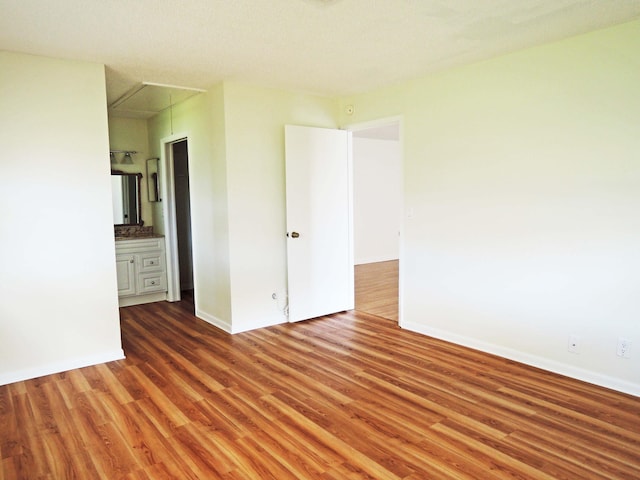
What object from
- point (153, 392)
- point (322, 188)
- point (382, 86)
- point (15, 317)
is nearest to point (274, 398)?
point (153, 392)

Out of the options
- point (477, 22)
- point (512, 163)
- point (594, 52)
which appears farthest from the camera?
point (512, 163)

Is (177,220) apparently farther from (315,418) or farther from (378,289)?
(315,418)

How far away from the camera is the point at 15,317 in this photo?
129 inches

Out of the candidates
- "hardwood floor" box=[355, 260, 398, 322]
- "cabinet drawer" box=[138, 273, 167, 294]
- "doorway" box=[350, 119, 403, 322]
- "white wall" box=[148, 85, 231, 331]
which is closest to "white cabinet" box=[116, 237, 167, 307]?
"cabinet drawer" box=[138, 273, 167, 294]

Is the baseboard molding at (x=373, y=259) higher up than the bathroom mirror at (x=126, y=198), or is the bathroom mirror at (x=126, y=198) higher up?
the bathroom mirror at (x=126, y=198)

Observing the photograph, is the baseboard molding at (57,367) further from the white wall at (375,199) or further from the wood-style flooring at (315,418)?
the white wall at (375,199)

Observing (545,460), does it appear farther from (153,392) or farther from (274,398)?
(153,392)

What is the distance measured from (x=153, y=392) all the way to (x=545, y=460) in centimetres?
239

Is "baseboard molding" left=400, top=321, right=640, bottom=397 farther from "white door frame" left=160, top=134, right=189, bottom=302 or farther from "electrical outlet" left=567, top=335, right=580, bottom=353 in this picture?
"white door frame" left=160, top=134, right=189, bottom=302

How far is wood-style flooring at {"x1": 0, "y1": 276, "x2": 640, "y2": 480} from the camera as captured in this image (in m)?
2.19

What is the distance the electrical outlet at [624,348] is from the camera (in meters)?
2.91

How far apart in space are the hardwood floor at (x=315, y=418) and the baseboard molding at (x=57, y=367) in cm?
8

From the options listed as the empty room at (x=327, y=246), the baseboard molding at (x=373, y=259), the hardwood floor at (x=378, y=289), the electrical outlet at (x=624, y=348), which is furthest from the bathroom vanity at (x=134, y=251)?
the electrical outlet at (x=624, y=348)

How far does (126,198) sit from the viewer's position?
584 cm
